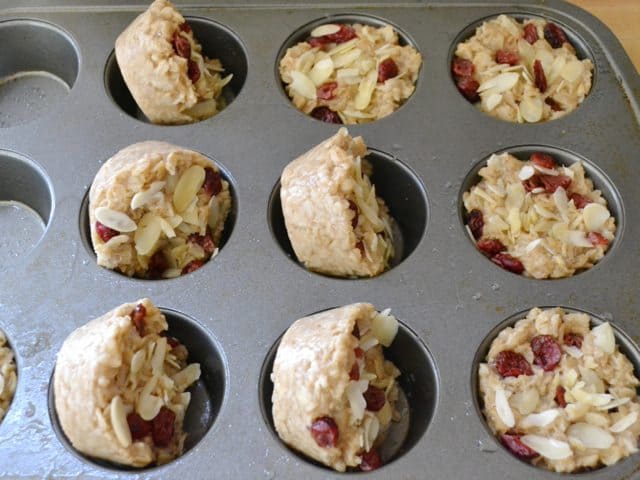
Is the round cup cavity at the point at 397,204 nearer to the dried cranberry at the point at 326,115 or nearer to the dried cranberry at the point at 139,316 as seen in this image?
the dried cranberry at the point at 326,115

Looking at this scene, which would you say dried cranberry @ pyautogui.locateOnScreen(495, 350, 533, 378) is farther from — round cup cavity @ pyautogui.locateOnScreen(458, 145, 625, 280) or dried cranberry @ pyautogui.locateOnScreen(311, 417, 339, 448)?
dried cranberry @ pyautogui.locateOnScreen(311, 417, 339, 448)

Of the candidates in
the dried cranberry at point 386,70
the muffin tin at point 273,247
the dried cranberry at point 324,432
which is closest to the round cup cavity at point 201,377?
the muffin tin at point 273,247

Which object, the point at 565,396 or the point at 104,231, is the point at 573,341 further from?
the point at 104,231

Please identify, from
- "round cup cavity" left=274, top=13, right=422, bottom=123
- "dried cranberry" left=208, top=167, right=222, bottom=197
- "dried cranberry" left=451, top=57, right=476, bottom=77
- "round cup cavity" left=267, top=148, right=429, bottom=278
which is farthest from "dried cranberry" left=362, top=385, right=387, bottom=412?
"round cup cavity" left=274, top=13, right=422, bottom=123

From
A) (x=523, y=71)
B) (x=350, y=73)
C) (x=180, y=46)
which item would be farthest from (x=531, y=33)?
(x=180, y=46)

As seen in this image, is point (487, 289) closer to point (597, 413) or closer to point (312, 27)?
point (597, 413)

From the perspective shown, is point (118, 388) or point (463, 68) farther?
point (463, 68)

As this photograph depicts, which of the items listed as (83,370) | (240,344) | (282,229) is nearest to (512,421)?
(240,344)
